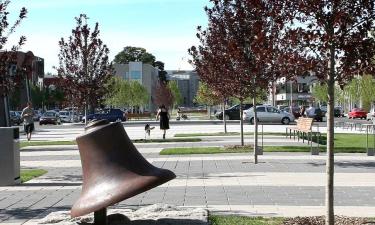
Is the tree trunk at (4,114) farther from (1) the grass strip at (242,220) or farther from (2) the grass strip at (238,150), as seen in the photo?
(1) the grass strip at (242,220)

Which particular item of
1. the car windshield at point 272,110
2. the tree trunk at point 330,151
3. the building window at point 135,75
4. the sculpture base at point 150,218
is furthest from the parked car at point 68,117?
the tree trunk at point 330,151

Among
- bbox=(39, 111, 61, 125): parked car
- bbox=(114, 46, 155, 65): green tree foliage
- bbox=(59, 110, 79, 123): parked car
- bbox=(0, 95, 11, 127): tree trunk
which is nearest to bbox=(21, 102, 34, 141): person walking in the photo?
bbox=(0, 95, 11, 127): tree trunk

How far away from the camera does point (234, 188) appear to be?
1145 centimetres

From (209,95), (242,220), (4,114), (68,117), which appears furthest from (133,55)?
(242,220)

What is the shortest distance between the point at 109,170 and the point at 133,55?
143351 millimetres

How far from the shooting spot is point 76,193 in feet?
36.7

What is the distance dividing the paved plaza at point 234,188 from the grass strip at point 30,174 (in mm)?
218

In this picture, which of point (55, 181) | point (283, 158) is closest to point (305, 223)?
point (55, 181)

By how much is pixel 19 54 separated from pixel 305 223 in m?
7.50

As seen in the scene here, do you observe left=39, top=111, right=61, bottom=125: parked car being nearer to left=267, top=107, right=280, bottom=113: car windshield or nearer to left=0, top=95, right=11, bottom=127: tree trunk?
left=267, top=107, right=280, bottom=113: car windshield

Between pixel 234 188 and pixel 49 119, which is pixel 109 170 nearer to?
pixel 234 188

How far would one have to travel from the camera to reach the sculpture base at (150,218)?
290 inches

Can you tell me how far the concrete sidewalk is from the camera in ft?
30.4

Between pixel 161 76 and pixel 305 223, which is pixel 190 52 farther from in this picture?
pixel 161 76
